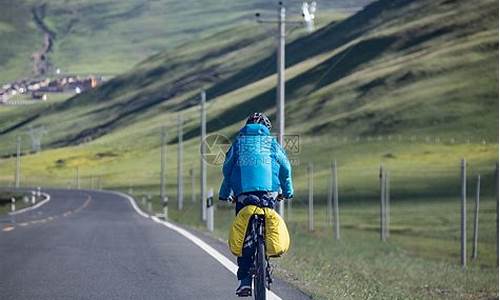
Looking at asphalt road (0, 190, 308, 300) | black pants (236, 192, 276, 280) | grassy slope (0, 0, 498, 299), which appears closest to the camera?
black pants (236, 192, 276, 280)

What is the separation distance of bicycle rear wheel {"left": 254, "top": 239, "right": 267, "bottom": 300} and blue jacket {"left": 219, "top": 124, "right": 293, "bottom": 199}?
2.07ft

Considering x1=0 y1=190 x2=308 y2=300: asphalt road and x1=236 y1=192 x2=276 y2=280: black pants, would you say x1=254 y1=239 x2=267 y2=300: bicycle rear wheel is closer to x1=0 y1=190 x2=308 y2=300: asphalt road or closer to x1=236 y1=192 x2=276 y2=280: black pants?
x1=236 y1=192 x2=276 y2=280: black pants

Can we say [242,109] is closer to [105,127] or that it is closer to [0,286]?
[105,127]

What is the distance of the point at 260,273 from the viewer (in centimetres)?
1286

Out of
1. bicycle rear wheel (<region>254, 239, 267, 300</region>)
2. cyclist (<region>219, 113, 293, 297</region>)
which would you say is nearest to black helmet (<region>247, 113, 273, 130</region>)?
cyclist (<region>219, 113, 293, 297</region>)

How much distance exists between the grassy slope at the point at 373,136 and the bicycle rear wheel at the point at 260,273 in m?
2.67

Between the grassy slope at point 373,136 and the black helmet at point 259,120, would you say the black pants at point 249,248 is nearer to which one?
the black helmet at point 259,120

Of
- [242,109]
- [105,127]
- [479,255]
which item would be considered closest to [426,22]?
[242,109]

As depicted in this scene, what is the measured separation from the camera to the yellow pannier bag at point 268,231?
1289cm

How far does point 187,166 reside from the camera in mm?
120500

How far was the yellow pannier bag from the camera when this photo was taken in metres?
12.9

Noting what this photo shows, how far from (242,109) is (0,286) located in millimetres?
141406

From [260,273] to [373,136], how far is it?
105950 mm
